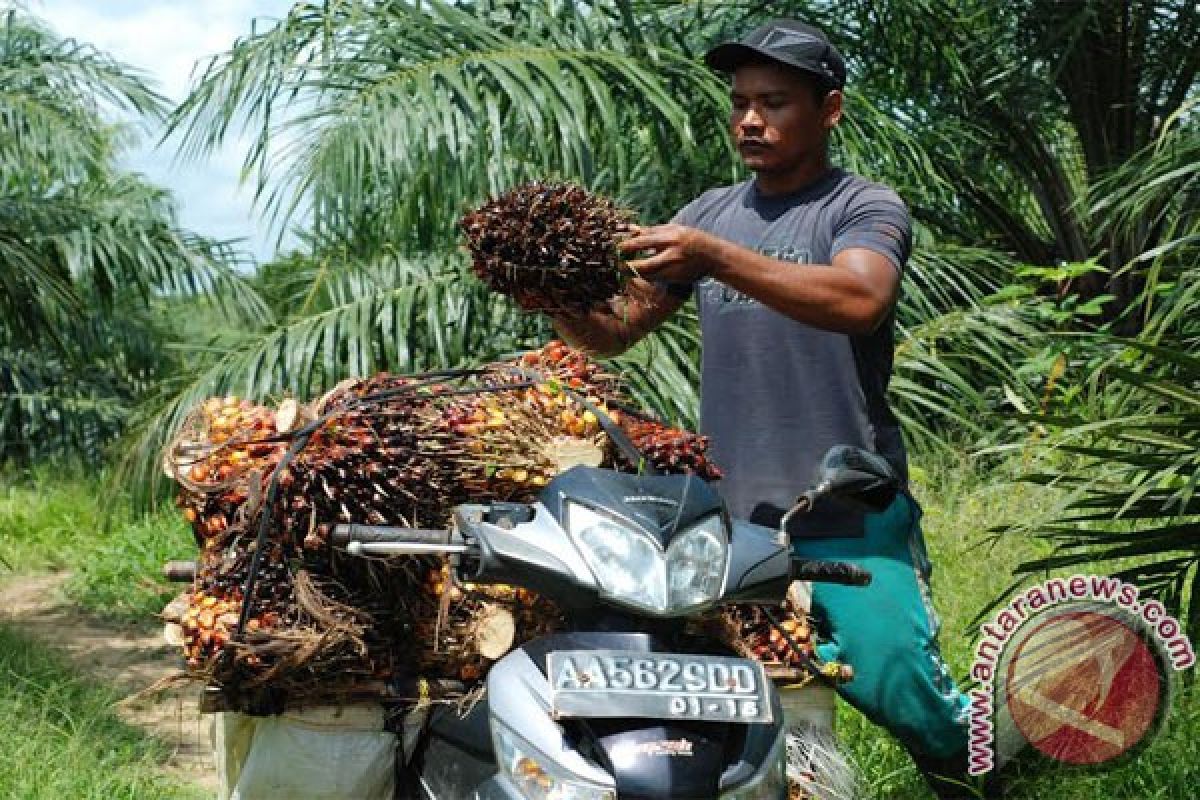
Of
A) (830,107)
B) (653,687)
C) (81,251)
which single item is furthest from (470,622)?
(81,251)

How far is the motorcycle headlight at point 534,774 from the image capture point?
2.12 meters

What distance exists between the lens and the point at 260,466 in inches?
103

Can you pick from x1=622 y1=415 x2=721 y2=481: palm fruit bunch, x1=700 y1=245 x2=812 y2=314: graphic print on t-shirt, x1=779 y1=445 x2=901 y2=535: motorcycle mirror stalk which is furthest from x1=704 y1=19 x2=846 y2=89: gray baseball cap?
x1=779 y1=445 x2=901 y2=535: motorcycle mirror stalk

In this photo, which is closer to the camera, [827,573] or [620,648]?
[620,648]

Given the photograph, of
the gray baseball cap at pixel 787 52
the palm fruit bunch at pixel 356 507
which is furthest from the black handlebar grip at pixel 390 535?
the gray baseball cap at pixel 787 52

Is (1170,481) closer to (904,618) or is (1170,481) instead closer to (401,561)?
(904,618)

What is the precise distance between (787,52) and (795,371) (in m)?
0.64

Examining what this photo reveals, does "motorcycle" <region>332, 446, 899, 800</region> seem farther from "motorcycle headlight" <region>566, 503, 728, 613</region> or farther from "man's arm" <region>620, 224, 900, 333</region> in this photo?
"man's arm" <region>620, 224, 900, 333</region>

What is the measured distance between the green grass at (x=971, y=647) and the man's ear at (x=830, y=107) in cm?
95

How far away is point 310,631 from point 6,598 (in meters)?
5.36

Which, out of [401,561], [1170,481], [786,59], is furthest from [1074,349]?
[401,561]

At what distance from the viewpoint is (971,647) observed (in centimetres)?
479

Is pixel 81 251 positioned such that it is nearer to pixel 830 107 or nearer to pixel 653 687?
pixel 830 107

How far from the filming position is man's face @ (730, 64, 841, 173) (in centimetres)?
A: 334
